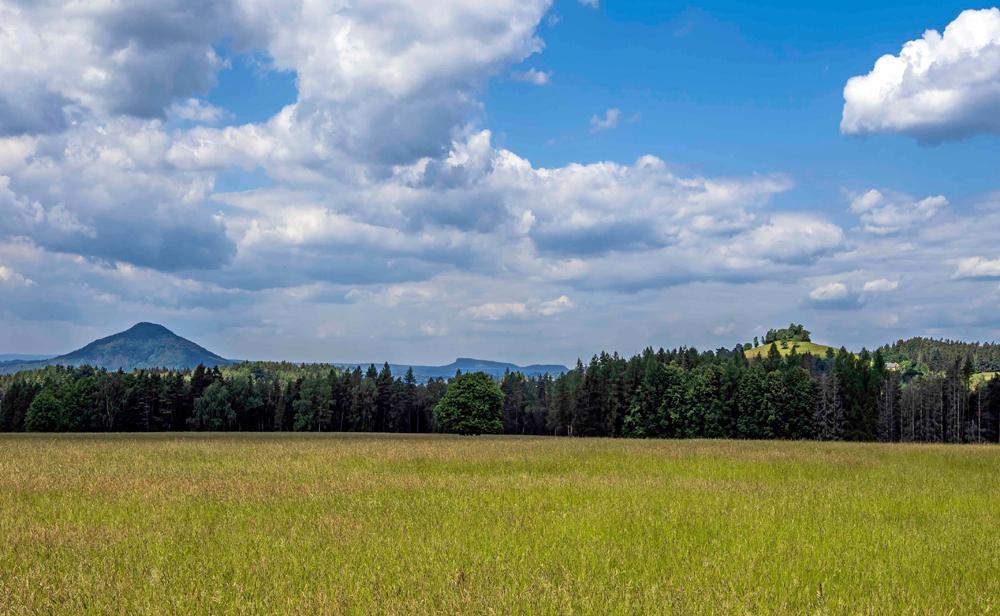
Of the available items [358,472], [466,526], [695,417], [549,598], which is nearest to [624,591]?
[549,598]

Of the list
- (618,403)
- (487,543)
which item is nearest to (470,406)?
(618,403)

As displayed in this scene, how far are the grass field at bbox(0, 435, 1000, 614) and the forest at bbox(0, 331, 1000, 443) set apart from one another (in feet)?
219

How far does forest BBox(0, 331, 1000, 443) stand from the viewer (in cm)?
8362

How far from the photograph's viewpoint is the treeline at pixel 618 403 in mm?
83625

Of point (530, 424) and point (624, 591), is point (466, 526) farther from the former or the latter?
point (530, 424)

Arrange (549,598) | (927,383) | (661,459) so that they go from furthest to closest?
(927,383)
(661,459)
(549,598)

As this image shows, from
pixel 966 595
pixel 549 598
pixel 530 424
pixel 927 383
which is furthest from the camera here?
pixel 530 424

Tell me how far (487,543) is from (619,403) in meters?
85.5

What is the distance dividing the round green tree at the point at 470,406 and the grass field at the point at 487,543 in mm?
59133

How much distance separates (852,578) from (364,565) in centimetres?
620

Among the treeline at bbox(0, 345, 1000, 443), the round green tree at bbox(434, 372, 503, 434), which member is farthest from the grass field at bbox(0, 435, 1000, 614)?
the treeline at bbox(0, 345, 1000, 443)

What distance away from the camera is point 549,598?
7.24m

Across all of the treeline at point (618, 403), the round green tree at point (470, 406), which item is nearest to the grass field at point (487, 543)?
the round green tree at point (470, 406)

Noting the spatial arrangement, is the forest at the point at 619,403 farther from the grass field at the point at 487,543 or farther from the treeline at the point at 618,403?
the grass field at the point at 487,543
